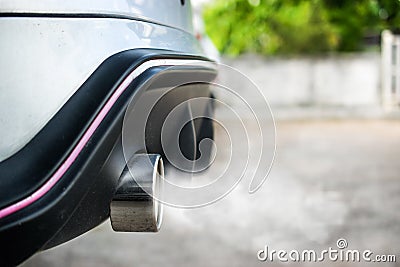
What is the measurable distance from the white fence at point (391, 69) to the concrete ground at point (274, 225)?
19.1 feet

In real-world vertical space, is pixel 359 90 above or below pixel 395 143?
below

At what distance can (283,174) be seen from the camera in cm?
505

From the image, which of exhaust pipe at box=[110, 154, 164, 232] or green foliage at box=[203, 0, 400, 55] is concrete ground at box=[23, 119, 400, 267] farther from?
green foliage at box=[203, 0, 400, 55]

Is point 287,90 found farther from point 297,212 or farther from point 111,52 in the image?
point 111,52

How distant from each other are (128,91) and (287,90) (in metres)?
10.9

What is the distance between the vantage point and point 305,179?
4848mm

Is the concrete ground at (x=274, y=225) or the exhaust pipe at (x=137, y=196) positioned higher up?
the exhaust pipe at (x=137, y=196)

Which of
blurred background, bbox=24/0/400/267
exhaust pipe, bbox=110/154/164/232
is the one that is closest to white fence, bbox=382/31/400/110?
blurred background, bbox=24/0/400/267

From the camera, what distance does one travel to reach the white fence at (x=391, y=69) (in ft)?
35.8

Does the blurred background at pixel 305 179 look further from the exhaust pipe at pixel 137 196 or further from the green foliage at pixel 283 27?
the exhaust pipe at pixel 137 196

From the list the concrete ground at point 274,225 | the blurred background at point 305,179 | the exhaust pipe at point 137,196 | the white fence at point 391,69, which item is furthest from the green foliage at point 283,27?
the exhaust pipe at point 137,196

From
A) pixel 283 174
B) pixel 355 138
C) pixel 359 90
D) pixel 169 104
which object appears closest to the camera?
pixel 169 104

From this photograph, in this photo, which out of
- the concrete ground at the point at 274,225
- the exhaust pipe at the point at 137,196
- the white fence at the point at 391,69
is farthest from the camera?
the white fence at the point at 391,69

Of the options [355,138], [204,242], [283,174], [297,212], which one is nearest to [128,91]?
[204,242]
